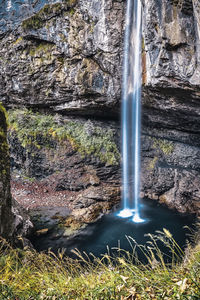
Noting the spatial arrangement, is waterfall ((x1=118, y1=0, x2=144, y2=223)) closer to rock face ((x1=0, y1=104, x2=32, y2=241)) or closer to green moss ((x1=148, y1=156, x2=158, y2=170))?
green moss ((x1=148, y1=156, x2=158, y2=170))

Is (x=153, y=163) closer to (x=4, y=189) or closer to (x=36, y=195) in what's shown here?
(x=36, y=195)

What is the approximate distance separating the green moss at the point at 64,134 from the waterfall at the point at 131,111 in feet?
3.43

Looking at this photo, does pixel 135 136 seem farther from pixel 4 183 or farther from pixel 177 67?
pixel 4 183

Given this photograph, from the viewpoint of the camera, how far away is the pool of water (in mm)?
6141

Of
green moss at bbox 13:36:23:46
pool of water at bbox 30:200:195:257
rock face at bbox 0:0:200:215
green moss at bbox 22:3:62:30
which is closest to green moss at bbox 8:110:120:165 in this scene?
rock face at bbox 0:0:200:215

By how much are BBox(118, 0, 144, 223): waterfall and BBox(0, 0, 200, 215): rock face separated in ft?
1.37

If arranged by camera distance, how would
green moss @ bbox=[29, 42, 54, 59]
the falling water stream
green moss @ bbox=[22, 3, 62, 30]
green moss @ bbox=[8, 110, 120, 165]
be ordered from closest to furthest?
the falling water stream, green moss @ bbox=[22, 3, 62, 30], green moss @ bbox=[29, 42, 54, 59], green moss @ bbox=[8, 110, 120, 165]

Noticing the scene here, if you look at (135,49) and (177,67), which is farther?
(135,49)

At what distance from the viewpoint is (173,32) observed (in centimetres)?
668

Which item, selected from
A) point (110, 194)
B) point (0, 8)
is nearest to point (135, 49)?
point (110, 194)

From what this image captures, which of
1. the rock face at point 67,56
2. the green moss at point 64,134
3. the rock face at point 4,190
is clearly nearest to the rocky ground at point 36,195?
the green moss at point 64,134

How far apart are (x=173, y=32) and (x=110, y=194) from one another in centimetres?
745

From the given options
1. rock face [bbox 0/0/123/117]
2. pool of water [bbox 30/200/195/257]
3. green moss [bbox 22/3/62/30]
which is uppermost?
green moss [bbox 22/3/62/30]

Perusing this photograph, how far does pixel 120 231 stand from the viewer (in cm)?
714
